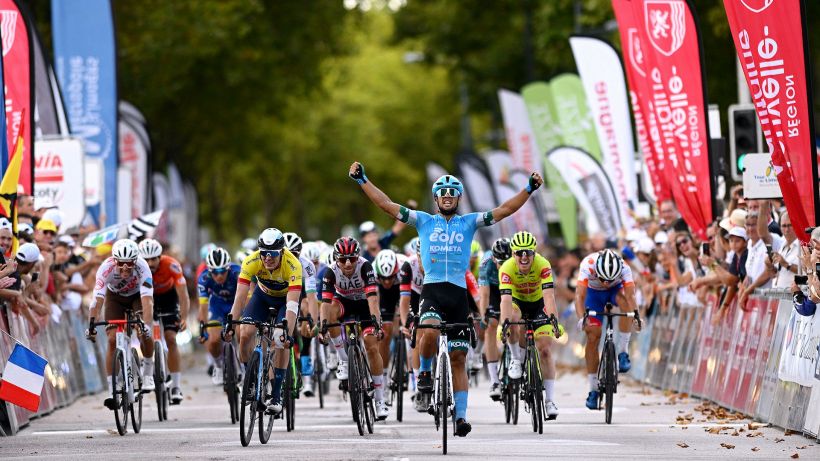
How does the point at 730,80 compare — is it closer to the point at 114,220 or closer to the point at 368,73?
the point at 114,220

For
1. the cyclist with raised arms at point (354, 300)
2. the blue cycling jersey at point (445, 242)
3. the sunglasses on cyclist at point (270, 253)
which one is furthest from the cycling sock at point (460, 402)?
the cyclist with raised arms at point (354, 300)

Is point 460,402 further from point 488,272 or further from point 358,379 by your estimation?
point 488,272

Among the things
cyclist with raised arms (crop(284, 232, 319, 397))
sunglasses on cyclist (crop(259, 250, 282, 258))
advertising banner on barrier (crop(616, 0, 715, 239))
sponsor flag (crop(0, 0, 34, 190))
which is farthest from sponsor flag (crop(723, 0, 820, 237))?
sponsor flag (crop(0, 0, 34, 190))

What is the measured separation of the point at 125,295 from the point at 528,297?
4045 millimetres

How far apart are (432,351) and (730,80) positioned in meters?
24.6

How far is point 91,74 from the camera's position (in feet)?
98.2

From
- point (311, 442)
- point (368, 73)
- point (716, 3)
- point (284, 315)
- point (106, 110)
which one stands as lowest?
point (311, 442)

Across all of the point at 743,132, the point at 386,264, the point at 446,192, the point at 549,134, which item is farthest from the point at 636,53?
the point at 549,134

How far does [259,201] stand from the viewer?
89625 mm

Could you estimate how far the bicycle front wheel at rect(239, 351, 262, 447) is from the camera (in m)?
15.1

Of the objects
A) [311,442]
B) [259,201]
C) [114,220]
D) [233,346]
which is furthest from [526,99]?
[259,201]

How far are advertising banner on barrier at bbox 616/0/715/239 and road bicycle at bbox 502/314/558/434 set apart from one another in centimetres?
584

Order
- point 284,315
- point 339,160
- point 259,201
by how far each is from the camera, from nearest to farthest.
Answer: point 284,315
point 339,160
point 259,201

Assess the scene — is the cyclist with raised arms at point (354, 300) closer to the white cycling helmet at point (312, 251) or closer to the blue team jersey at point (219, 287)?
the blue team jersey at point (219, 287)
